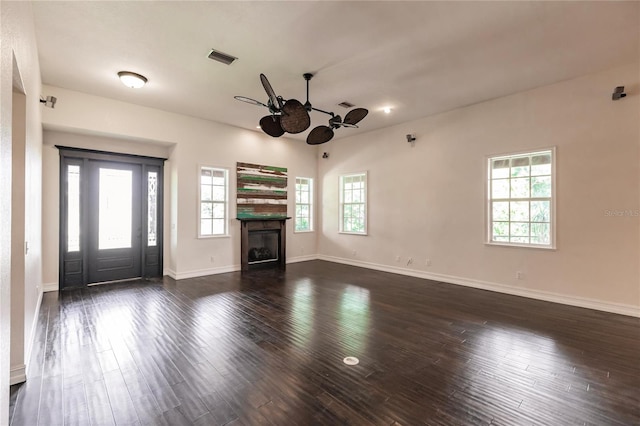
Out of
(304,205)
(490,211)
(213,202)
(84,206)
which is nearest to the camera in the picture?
(490,211)

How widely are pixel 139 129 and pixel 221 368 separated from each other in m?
4.93

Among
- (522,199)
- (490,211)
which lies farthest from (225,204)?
(522,199)

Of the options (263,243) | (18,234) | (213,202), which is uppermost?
(213,202)

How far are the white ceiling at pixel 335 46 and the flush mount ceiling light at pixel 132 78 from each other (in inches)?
3.6

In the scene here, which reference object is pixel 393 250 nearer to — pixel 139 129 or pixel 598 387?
pixel 598 387

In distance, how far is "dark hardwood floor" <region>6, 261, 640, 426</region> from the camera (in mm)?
2094

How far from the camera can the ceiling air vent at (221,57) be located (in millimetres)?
3715

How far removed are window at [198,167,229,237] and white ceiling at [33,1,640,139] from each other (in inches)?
76.7

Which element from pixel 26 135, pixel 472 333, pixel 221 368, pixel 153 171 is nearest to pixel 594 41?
pixel 472 333

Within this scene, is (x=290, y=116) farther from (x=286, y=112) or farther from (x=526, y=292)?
(x=526, y=292)

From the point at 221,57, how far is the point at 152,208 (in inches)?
153

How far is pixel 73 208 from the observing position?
17.8 ft

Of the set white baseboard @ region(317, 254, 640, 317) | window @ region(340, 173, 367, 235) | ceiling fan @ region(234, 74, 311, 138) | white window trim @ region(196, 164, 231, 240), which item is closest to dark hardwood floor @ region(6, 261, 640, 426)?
white baseboard @ region(317, 254, 640, 317)

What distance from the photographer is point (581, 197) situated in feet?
14.5
